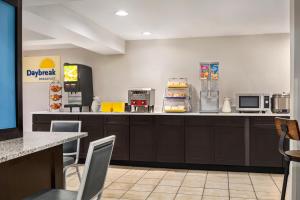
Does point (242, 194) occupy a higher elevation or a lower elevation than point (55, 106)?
lower

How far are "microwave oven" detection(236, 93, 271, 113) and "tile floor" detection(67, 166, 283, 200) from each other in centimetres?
115

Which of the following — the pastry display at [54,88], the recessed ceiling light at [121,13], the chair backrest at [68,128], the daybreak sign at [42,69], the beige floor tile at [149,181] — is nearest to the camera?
the chair backrest at [68,128]

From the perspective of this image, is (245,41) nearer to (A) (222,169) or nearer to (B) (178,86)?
(B) (178,86)

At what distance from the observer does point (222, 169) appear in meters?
5.54

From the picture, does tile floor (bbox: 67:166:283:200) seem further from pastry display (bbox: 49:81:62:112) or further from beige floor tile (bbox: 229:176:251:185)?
pastry display (bbox: 49:81:62:112)

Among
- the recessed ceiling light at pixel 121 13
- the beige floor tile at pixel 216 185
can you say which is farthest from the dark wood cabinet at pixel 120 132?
the recessed ceiling light at pixel 121 13

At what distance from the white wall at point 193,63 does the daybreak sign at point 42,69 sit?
203 mm

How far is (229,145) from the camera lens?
5.44 m

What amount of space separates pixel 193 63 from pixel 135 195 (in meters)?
3.17

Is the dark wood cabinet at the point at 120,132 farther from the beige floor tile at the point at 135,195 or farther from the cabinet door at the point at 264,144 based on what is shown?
the cabinet door at the point at 264,144

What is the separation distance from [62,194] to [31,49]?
5.96m

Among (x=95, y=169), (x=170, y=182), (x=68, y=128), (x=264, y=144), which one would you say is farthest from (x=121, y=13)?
(x=95, y=169)

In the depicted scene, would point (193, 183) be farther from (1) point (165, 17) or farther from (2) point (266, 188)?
(1) point (165, 17)

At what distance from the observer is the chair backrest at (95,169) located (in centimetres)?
172
